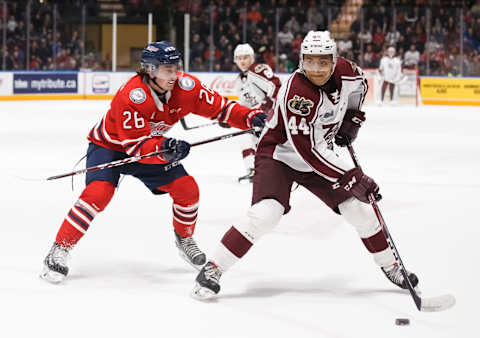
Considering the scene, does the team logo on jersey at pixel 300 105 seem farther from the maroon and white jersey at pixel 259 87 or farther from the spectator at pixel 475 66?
the spectator at pixel 475 66

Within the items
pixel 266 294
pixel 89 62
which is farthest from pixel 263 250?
pixel 89 62

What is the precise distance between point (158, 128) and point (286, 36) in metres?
13.8

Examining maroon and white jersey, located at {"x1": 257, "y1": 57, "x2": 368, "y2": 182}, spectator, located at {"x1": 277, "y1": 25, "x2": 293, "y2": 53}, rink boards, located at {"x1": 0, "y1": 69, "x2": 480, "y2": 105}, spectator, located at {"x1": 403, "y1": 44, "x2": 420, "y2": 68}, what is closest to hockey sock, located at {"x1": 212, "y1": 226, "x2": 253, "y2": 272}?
maroon and white jersey, located at {"x1": 257, "y1": 57, "x2": 368, "y2": 182}

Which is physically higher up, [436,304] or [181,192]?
[181,192]

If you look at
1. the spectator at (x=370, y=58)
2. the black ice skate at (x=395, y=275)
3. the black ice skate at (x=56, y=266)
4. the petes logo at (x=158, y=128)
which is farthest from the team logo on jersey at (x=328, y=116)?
the spectator at (x=370, y=58)

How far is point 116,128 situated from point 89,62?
1320cm

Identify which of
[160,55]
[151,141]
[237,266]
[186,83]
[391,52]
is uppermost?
[160,55]

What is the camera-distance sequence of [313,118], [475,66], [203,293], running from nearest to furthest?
[313,118] < [203,293] < [475,66]

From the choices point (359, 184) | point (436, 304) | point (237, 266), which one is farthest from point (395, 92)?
point (436, 304)

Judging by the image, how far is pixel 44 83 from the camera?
15.2 m

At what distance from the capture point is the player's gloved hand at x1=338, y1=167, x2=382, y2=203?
115 inches

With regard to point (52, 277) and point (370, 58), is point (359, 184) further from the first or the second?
point (370, 58)

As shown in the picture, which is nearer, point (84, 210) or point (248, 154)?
point (84, 210)

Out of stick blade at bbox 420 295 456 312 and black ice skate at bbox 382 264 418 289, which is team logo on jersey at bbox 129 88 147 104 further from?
stick blade at bbox 420 295 456 312
